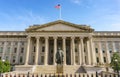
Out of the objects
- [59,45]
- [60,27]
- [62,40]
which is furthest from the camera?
[59,45]

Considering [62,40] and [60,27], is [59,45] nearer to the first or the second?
[62,40]

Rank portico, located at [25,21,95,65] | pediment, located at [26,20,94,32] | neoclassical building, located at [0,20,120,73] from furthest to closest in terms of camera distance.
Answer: pediment, located at [26,20,94,32]
neoclassical building, located at [0,20,120,73]
portico, located at [25,21,95,65]

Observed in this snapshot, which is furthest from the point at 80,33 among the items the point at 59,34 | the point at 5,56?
the point at 5,56

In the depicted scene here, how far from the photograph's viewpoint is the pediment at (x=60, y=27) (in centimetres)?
5819

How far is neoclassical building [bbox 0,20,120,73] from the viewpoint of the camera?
5628 cm

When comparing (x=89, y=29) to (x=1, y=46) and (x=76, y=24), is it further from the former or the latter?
(x=1, y=46)

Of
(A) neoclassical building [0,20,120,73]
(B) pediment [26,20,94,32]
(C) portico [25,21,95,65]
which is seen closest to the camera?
(C) portico [25,21,95,65]

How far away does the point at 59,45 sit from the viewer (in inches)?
2461

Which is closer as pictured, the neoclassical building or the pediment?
the neoclassical building

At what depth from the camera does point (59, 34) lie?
190 ft

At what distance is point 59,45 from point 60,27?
720cm

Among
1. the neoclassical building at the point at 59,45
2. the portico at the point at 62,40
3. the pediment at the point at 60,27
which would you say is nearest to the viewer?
the portico at the point at 62,40

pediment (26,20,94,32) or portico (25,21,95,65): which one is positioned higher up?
pediment (26,20,94,32)

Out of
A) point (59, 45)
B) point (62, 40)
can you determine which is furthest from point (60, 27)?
point (59, 45)
